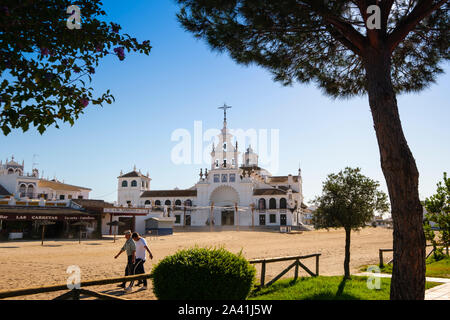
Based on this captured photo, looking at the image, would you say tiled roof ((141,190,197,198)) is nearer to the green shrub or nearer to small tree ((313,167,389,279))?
small tree ((313,167,389,279))

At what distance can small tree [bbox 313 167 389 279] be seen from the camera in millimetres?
11633

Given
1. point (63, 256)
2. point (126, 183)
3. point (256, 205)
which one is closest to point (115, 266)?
point (63, 256)

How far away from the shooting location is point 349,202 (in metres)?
11.8

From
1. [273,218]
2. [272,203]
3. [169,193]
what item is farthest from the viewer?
[169,193]

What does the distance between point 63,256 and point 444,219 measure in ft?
58.8

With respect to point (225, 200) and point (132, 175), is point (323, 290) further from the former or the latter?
point (132, 175)

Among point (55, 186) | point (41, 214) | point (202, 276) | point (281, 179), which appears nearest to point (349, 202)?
point (202, 276)

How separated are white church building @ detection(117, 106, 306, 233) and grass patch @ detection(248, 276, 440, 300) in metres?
43.1

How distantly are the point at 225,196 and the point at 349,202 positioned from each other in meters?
50.9

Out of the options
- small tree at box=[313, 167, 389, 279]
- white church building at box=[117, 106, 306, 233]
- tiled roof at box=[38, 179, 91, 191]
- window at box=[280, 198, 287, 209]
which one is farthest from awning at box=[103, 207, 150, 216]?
small tree at box=[313, 167, 389, 279]

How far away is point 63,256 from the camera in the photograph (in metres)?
18.4

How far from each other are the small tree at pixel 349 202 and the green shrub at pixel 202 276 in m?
7.01

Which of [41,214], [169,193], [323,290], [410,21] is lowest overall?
[323,290]
